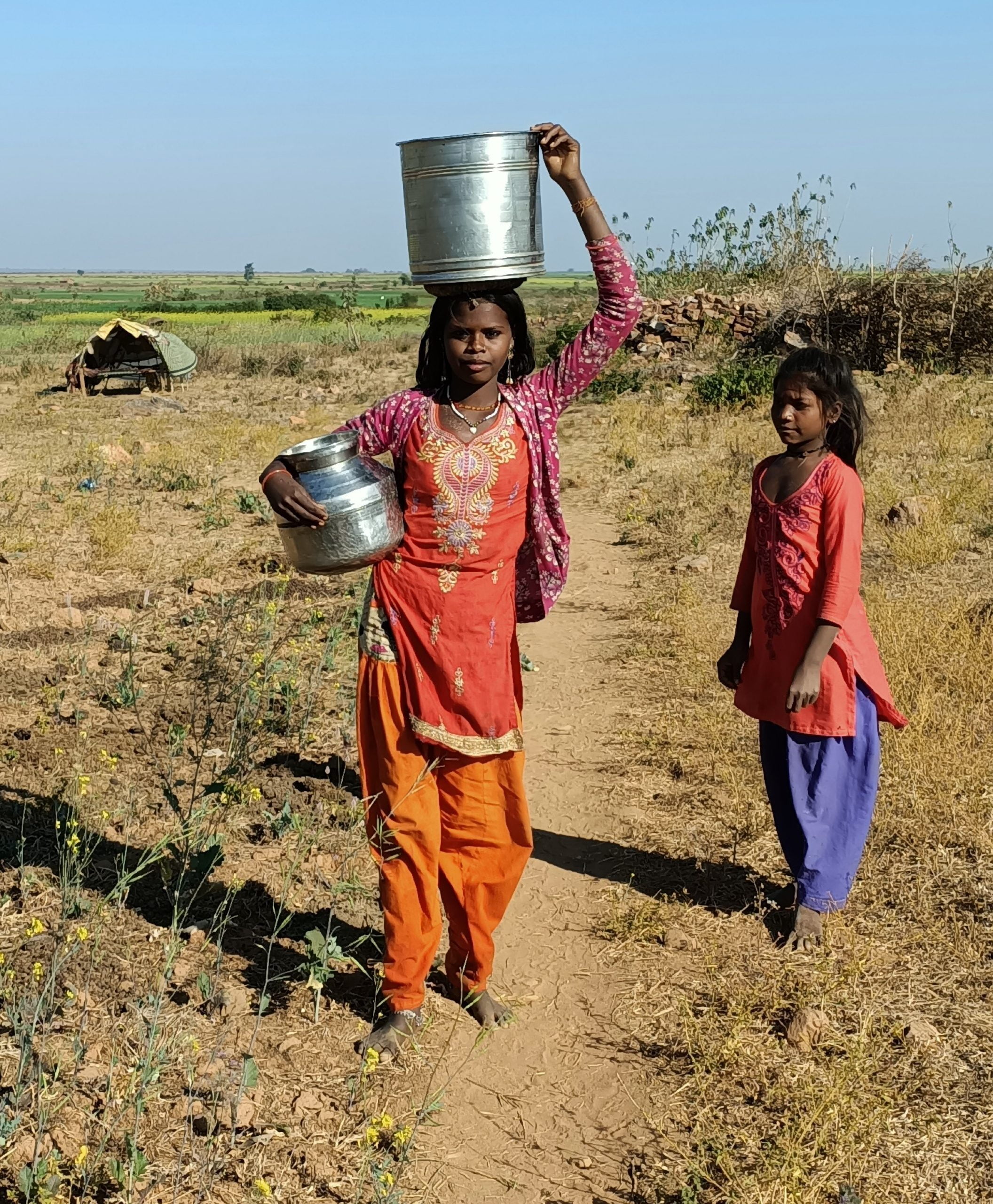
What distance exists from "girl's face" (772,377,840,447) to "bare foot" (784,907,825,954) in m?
1.20

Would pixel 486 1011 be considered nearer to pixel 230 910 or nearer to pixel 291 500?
pixel 230 910

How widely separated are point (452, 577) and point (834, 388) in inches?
42.2

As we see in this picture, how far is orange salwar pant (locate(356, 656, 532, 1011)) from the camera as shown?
8.33 feet

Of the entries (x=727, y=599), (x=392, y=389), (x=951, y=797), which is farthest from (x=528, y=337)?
(x=392, y=389)

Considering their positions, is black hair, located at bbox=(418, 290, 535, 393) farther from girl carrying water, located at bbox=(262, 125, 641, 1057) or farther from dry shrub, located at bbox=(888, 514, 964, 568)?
dry shrub, located at bbox=(888, 514, 964, 568)

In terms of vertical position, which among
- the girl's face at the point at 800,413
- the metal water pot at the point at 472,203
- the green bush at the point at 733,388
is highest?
the metal water pot at the point at 472,203

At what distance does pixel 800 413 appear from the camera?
2.87 metres

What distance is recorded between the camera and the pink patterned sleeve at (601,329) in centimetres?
245

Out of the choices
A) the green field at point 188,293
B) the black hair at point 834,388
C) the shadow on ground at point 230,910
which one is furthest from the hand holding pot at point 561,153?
the green field at point 188,293

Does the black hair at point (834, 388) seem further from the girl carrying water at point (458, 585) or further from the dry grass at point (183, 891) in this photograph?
the dry grass at point (183, 891)

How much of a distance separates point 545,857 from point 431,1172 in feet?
4.58

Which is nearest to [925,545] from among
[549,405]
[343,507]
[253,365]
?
[549,405]

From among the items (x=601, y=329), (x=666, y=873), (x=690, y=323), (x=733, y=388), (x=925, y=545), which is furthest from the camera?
(x=690, y=323)

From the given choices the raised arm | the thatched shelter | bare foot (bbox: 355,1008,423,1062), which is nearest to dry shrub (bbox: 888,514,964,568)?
the raised arm
